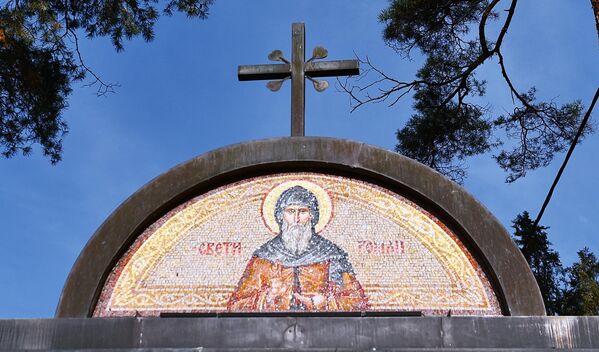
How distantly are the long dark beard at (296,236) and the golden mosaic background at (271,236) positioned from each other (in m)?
0.13

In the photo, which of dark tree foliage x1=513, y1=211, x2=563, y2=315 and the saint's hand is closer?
the saint's hand

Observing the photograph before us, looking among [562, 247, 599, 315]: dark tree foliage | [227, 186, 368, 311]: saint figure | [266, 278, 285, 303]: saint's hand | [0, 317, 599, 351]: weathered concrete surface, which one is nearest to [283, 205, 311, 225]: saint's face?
[227, 186, 368, 311]: saint figure

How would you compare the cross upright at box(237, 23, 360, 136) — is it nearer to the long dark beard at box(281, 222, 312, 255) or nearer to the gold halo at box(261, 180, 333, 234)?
the gold halo at box(261, 180, 333, 234)

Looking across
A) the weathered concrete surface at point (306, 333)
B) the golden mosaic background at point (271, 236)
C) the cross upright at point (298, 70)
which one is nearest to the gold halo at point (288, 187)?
the golden mosaic background at point (271, 236)

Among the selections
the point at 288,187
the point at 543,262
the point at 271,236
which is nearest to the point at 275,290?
the point at 271,236

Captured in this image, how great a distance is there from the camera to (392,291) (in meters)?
6.82

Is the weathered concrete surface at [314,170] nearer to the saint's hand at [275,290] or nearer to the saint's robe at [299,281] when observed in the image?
the saint's robe at [299,281]

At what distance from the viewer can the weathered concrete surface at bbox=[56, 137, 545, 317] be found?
6844 mm

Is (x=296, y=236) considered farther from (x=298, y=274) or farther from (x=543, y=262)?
(x=543, y=262)

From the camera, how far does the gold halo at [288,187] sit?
7289 millimetres

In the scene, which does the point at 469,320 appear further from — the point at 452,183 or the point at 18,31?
the point at 18,31

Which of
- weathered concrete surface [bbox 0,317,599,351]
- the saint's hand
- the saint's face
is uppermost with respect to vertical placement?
the saint's face

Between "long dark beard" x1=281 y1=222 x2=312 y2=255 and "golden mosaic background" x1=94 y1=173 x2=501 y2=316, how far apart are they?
132 mm

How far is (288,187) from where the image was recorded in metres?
7.52
